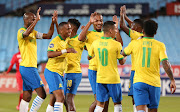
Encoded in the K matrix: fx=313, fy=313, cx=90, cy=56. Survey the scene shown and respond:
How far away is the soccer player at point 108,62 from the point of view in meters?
6.23

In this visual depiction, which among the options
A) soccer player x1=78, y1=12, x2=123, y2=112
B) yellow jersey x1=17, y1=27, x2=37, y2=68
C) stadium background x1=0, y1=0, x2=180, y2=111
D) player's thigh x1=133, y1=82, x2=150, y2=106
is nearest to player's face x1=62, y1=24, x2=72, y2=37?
soccer player x1=78, y1=12, x2=123, y2=112

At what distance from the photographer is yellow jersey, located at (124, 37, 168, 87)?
561cm

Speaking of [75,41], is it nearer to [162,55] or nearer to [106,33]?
[106,33]

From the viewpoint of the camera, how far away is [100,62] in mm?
6293

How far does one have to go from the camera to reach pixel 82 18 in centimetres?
2311

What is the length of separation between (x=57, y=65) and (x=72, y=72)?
0.59 metres

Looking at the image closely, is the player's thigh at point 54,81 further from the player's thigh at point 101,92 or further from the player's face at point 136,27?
the player's face at point 136,27

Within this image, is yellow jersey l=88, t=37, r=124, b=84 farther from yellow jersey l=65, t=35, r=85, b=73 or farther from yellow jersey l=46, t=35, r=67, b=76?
yellow jersey l=65, t=35, r=85, b=73

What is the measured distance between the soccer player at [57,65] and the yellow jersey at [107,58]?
732mm

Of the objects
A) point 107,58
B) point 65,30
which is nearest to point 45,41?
point 65,30

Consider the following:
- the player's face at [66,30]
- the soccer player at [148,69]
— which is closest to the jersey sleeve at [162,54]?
the soccer player at [148,69]

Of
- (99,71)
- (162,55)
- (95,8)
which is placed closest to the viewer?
(162,55)

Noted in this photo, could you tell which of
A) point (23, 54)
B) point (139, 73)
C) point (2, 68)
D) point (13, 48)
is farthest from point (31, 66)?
point (13, 48)

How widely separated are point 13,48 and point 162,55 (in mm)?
16797
